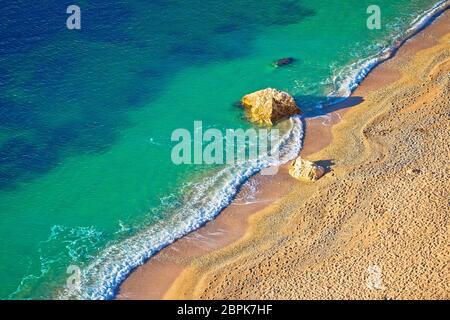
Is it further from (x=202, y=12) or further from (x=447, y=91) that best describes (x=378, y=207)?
(x=202, y=12)
